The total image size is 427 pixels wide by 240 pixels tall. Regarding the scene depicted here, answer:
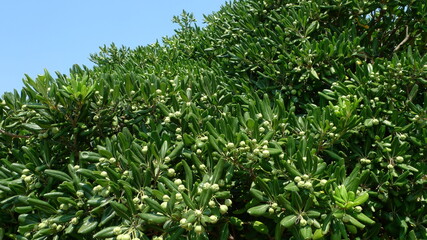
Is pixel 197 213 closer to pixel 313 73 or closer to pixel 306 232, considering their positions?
pixel 306 232

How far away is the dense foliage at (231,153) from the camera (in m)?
3.09

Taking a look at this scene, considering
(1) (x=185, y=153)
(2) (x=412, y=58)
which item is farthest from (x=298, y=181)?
(2) (x=412, y=58)

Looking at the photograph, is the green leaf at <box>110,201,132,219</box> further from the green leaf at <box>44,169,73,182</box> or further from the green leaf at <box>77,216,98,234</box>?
the green leaf at <box>44,169,73,182</box>

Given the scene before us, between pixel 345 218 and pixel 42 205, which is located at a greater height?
pixel 42 205

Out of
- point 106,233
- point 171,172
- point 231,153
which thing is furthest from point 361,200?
point 106,233

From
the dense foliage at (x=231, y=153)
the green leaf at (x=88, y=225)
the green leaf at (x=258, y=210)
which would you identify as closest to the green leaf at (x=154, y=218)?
the dense foliage at (x=231, y=153)

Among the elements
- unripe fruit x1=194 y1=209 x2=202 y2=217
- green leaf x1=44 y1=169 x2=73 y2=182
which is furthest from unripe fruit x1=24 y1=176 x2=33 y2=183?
unripe fruit x1=194 y1=209 x2=202 y2=217

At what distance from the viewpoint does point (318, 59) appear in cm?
477

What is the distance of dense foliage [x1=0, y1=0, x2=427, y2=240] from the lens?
3.09m

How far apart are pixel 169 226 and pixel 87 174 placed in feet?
3.11

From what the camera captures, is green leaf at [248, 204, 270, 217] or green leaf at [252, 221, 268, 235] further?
green leaf at [252, 221, 268, 235]

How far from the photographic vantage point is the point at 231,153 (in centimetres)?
328

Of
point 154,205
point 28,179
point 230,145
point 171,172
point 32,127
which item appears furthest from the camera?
point 32,127

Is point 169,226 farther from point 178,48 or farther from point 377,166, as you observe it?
point 178,48
